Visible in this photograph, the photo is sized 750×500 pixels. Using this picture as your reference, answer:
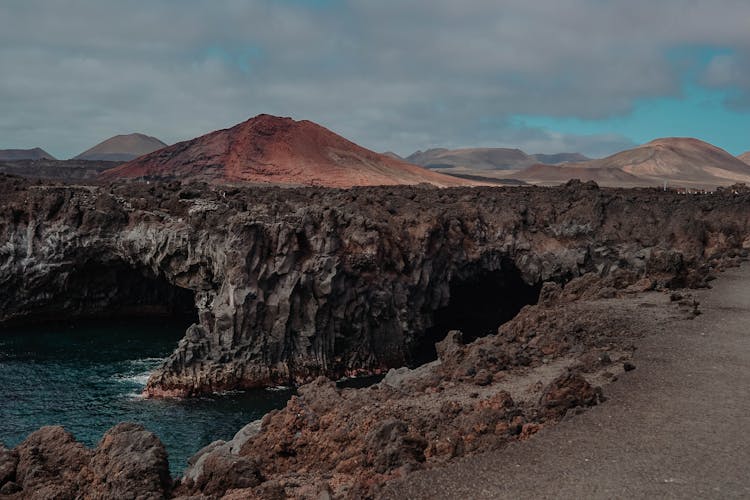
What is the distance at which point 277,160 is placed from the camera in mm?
101062

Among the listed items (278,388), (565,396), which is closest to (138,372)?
(278,388)

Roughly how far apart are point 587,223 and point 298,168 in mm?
53422

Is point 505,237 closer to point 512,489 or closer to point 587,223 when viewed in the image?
point 587,223

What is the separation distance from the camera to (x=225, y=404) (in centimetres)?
3803

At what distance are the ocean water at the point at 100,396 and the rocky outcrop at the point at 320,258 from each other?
2.46 metres

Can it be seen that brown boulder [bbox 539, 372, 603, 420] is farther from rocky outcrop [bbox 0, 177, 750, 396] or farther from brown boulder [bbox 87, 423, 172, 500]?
rocky outcrop [bbox 0, 177, 750, 396]

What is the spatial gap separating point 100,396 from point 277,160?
66.1 meters

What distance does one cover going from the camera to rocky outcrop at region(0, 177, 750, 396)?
42.2 m

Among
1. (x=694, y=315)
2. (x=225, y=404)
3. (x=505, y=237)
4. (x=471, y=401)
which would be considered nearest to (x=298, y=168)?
(x=505, y=237)

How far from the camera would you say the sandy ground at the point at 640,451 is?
1312cm

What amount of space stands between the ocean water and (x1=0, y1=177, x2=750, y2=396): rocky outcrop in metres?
2.46

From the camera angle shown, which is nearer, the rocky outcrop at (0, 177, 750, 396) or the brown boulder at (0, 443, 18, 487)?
the brown boulder at (0, 443, 18, 487)

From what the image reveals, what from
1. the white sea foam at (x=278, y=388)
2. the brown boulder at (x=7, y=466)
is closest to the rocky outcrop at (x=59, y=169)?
the white sea foam at (x=278, y=388)

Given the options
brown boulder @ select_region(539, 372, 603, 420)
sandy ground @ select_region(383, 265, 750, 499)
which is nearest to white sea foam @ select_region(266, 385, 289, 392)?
sandy ground @ select_region(383, 265, 750, 499)
